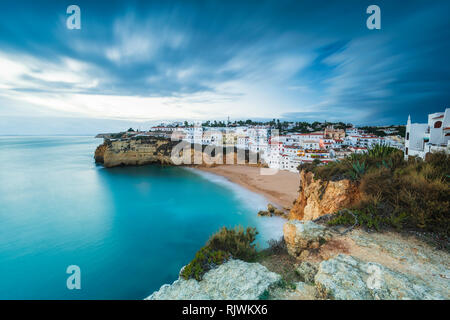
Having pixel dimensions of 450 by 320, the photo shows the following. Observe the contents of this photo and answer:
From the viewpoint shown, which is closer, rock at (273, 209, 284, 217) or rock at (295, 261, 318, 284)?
rock at (295, 261, 318, 284)

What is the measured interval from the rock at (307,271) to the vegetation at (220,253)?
1067mm

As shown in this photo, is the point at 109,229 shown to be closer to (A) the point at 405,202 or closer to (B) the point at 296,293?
(B) the point at 296,293

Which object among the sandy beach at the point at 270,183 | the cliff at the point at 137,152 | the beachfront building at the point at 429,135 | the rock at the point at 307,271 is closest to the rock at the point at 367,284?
the rock at the point at 307,271

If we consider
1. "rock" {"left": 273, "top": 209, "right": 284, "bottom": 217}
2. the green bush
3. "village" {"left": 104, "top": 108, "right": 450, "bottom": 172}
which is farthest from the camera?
"rock" {"left": 273, "top": 209, "right": 284, "bottom": 217}

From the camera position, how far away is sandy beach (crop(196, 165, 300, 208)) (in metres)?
17.8

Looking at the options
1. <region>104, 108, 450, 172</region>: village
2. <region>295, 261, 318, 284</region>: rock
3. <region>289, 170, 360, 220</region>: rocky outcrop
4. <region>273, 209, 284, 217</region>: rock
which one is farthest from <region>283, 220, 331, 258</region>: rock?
<region>273, 209, 284, 217</region>: rock

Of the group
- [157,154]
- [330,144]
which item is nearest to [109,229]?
[157,154]

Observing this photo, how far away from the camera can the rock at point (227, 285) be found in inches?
109

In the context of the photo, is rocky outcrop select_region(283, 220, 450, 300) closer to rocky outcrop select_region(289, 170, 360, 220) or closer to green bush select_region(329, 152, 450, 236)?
green bush select_region(329, 152, 450, 236)

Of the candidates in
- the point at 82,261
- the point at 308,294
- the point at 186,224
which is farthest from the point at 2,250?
the point at 308,294

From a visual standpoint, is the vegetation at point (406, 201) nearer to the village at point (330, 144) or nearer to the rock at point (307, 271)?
the rock at point (307, 271)

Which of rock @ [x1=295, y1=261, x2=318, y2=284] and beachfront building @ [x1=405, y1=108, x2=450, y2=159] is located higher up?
beachfront building @ [x1=405, y1=108, x2=450, y2=159]

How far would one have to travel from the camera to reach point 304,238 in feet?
12.7

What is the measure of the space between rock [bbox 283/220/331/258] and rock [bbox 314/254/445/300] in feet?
2.60
